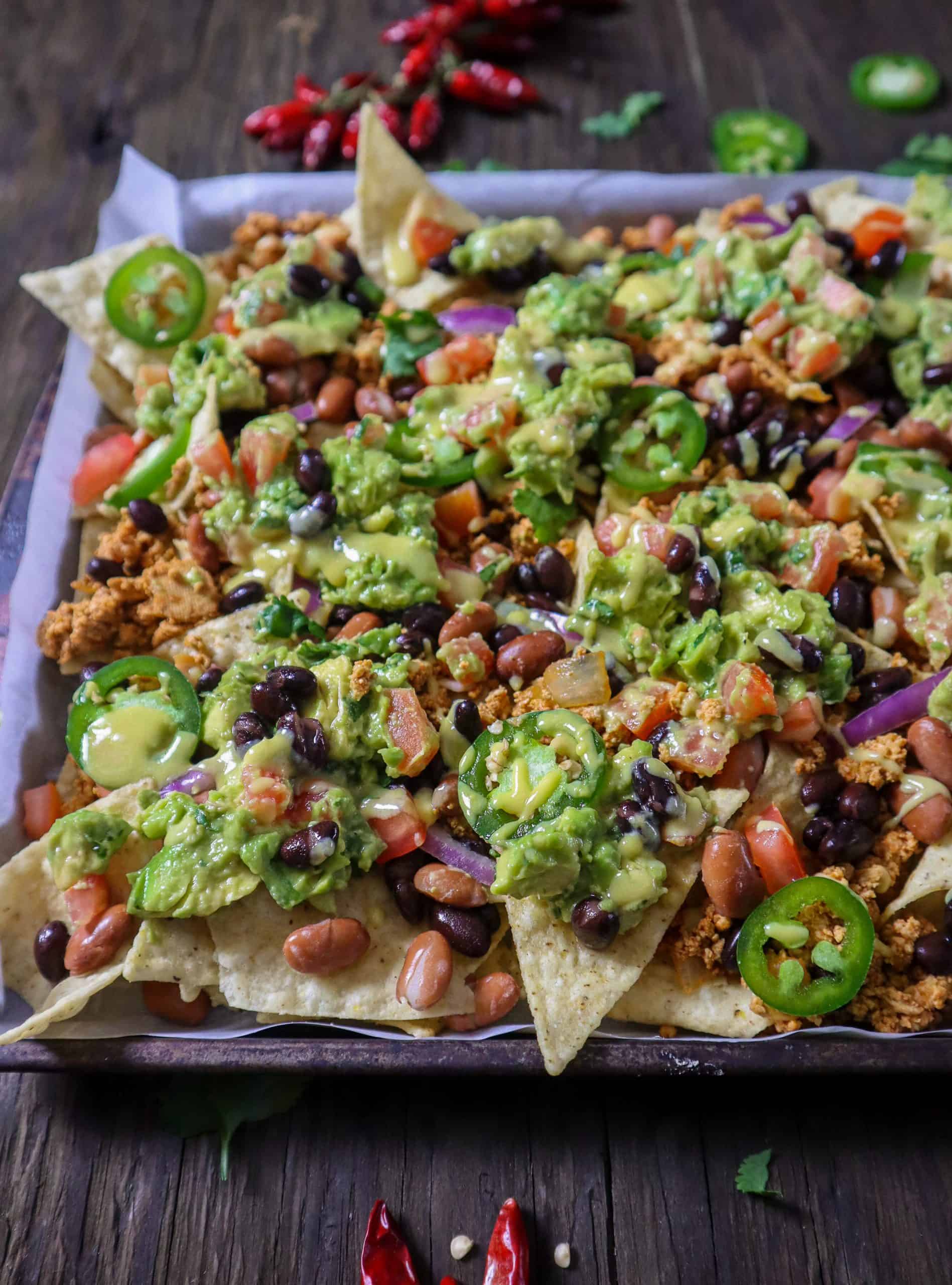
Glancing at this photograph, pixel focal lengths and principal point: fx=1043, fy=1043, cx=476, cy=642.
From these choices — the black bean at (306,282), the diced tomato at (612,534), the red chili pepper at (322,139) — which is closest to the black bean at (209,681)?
the diced tomato at (612,534)

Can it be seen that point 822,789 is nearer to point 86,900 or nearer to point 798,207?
point 86,900

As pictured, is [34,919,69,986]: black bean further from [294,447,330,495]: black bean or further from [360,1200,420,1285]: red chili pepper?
[294,447,330,495]: black bean

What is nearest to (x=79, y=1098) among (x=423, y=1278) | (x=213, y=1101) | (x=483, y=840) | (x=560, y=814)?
(x=213, y=1101)

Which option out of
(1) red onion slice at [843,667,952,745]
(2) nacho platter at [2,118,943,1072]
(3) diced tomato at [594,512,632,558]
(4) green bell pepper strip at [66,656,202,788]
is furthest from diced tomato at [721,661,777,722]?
(4) green bell pepper strip at [66,656,202,788]

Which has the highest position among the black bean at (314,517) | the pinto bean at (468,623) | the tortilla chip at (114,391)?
the tortilla chip at (114,391)

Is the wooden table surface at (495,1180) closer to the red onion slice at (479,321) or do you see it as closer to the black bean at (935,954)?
the black bean at (935,954)

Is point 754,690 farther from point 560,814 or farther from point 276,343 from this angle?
point 276,343

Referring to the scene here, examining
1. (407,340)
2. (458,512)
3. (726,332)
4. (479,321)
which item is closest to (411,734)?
(458,512)
